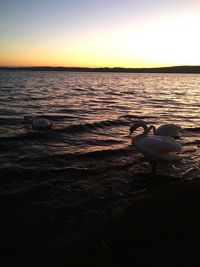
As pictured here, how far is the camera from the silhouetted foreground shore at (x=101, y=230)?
13.7ft

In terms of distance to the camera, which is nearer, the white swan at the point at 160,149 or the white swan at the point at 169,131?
the white swan at the point at 160,149

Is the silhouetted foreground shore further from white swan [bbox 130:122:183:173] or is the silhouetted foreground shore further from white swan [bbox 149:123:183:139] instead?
white swan [bbox 149:123:183:139]

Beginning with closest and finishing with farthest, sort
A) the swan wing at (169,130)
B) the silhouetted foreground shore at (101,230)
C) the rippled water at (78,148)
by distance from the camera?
the silhouetted foreground shore at (101,230)
the rippled water at (78,148)
the swan wing at (169,130)

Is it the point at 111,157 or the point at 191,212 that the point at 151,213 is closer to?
the point at 191,212

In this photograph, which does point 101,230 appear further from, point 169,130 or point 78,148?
point 169,130

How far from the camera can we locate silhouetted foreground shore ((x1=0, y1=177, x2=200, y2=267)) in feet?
13.7

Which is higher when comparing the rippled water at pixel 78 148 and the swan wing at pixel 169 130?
the swan wing at pixel 169 130

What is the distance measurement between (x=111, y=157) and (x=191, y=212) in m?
4.37

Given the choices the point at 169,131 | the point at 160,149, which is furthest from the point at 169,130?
the point at 160,149

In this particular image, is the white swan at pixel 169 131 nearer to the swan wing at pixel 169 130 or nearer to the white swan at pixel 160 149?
the swan wing at pixel 169 130

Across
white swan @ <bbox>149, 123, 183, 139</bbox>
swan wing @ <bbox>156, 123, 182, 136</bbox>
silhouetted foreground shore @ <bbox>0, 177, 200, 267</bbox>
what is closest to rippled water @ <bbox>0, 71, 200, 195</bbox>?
white swan @ <bbox>149, 123, 183, 139</bbox>

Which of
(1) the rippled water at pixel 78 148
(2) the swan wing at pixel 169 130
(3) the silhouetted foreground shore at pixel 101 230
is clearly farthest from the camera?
(2) the swan wing at pixel 169 130

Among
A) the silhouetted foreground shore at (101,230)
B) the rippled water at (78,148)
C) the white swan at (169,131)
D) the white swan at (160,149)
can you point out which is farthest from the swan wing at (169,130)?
the silhouetted foreground shore at (101,230)

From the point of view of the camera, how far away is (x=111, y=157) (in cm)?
948
